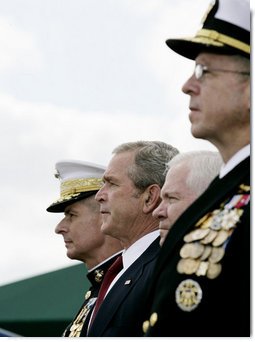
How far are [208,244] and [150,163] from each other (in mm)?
2321

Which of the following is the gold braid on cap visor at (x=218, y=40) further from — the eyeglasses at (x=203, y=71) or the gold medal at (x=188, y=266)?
the gold medal at (x=188, y=266)

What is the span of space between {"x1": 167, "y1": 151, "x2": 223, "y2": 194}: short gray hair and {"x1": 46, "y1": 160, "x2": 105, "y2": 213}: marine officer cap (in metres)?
2.20

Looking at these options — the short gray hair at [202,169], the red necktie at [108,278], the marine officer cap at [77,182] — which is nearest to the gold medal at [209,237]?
the short gray hair at [202,169]

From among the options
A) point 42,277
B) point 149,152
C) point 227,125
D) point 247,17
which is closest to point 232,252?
point 227,125

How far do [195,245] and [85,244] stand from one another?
320 centimetres

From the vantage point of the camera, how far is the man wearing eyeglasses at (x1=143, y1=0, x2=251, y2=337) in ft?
13.0

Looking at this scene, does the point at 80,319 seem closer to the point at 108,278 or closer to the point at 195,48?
the point at 108,278

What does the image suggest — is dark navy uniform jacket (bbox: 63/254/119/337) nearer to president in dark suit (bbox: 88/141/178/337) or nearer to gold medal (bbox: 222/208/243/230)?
president in dark suit (bbox: 88/141/178/337)

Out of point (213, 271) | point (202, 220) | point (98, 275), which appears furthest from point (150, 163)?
point (213, 271)

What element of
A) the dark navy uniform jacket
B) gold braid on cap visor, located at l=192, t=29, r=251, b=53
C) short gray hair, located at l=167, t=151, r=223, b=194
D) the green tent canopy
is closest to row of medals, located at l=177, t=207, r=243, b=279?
gold braid on cap visor, located at l=192, t=29, r=251, b=53

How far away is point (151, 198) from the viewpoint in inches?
250

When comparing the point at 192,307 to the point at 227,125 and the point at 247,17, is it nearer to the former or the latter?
the point at 227,125

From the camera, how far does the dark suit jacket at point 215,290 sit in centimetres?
394

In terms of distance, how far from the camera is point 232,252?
4012mm
